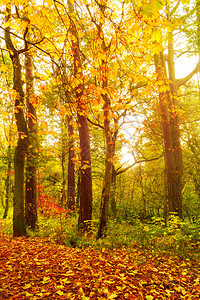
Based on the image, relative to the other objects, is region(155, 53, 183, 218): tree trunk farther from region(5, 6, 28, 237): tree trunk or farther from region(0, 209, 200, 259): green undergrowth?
region(5, 6, 28, 237): tree trunk

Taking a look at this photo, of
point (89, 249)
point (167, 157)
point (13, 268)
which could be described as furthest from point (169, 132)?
point (13, 268)

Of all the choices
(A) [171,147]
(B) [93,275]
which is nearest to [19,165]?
(B) [93,275]

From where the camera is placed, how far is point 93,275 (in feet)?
10.7

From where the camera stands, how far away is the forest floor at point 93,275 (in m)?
2.78

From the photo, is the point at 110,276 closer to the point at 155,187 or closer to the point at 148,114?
the point at 155,187

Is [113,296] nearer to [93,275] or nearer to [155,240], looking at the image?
[93,275]

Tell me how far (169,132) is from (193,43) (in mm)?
3563

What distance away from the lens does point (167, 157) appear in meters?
7.90

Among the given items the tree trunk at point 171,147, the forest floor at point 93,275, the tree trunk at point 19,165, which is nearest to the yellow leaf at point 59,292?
the forest floor at point 93,275

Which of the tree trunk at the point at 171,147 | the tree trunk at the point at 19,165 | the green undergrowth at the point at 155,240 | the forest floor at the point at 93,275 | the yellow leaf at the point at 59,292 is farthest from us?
the tree trunk at the point at 171,147

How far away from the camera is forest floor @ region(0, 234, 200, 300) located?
2781 millimetres

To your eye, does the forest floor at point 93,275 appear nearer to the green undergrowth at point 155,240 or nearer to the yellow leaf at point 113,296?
the yellow leaf at point 113,296

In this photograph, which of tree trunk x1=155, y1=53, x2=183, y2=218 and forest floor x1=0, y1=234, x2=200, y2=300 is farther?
tree trunk x1=155, y1=53, x2=183, y2=218

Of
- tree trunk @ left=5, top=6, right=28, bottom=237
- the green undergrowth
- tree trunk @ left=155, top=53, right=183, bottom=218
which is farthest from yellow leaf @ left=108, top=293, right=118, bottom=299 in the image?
tree trunk @ left=155, top=53, right=183, bottom=218
